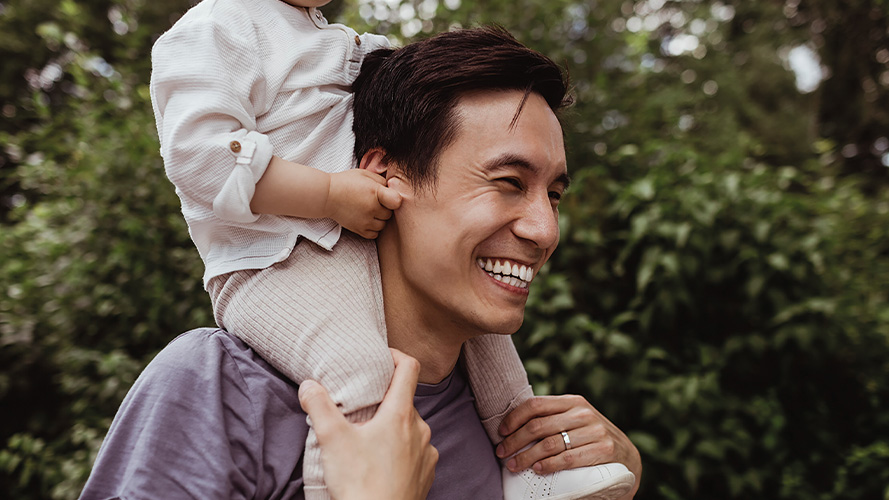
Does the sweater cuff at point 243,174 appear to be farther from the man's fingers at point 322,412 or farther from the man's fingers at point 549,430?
the man's fingers at point 549,430

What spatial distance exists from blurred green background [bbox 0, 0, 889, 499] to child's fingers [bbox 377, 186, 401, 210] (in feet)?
5.21

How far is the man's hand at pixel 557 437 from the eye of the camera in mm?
1569

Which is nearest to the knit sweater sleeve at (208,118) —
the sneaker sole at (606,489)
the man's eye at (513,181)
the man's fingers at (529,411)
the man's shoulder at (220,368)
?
the man's shoulder at (220,368)

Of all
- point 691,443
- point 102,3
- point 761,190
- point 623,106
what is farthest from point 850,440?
point 102,3

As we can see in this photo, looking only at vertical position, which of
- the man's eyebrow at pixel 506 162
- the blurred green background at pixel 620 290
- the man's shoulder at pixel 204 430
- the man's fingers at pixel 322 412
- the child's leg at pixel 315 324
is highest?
the man's eyebrow at pixel 506 162

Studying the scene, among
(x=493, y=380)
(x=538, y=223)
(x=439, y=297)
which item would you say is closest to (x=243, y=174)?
(x=439, y=297)

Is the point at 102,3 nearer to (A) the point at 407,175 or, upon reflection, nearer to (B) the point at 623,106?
(B) the point at 623,106

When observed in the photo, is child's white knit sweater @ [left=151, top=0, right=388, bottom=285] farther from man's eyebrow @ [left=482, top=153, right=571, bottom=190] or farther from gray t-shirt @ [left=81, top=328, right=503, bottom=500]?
man's eyebrow @ [left=482, top=153, right=571, bottom=190]

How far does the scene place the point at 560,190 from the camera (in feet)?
5.12

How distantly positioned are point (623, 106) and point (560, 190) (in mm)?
2783

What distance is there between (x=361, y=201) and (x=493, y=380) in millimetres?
635

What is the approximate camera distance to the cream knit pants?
1.20 metres

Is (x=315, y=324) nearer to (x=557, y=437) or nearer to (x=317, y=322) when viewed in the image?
(x=317, y=322)

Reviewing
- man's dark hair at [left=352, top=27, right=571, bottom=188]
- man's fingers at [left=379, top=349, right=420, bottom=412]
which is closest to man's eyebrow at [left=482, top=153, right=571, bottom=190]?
man's dark hair at [left=352, top=27, right=571, bottom=188]
